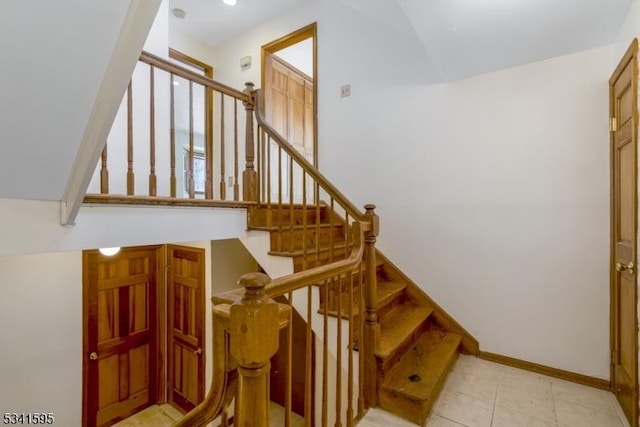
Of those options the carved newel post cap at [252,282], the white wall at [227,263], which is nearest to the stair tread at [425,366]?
the carved newel post cap at [252,282]

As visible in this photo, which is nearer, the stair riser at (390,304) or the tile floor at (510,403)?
the tile floor at (510,403)

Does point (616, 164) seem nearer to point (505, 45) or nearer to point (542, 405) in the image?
point (505, 45)

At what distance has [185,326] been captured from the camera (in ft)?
11.2

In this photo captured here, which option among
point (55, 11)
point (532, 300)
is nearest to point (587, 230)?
point (532, 300)

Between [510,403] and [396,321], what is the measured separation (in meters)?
0.81

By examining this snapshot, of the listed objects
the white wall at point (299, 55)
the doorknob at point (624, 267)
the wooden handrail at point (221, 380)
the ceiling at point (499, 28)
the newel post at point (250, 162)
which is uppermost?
the white wall at point (299, 55)

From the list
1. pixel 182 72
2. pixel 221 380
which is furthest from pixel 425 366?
pixel 182 72

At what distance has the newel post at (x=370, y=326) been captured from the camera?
181 cm

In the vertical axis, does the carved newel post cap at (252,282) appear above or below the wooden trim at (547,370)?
above

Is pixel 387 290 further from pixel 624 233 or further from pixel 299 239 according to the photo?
pixel 624 233

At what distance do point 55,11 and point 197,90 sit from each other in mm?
5078

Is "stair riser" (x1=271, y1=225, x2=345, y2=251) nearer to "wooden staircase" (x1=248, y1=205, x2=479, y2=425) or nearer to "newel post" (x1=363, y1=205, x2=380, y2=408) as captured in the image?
"wooden staircase" (x1=248, y1=205, x2=479, y2=425)

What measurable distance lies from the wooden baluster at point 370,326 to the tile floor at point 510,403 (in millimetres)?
113

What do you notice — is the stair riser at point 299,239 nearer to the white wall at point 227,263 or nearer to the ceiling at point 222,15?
the white wall at point 227,263
